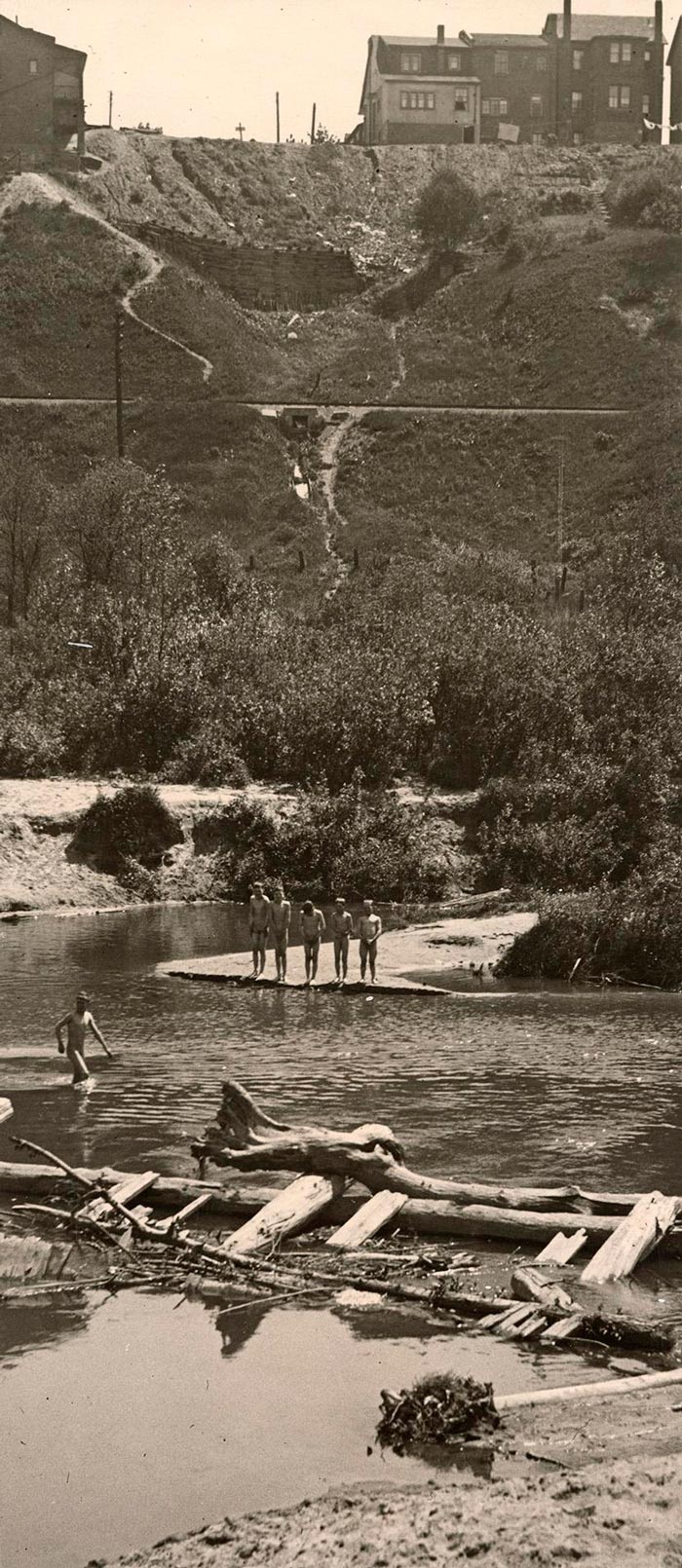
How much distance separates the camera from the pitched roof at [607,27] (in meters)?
150

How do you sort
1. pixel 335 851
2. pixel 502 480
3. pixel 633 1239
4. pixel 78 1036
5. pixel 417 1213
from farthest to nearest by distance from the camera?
1. pixel 502 480
2. pixel 335 851
3. pixel 78 1036
4. pixel 417 1213
5. pixel 633 1239

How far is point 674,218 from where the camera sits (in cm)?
12256

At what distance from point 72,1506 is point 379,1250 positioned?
5151mm

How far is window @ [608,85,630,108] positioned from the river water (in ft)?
457

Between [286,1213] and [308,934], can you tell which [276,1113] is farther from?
[308,934]

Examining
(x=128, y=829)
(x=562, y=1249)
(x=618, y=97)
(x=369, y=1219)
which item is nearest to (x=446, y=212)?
(x=618, y=97)

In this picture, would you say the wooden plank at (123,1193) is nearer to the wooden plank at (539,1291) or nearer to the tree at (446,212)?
the wooden plank at (539,1291)

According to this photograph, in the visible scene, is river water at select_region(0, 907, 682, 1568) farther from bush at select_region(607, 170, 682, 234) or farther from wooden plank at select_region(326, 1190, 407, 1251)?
bush at select_region(607, 170, 682, 234)

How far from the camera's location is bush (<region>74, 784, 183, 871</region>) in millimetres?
46938

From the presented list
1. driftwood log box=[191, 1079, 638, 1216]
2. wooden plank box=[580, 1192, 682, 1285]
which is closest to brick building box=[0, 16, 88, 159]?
driftwood log box=[191, 1079, 638, 1216]

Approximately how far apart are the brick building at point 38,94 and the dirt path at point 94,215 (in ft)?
20.1

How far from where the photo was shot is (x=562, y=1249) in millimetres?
15508

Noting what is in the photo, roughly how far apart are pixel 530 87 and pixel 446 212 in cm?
3368

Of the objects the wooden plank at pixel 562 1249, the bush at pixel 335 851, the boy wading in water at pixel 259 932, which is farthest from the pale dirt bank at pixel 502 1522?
the bush at pixel 335 851
